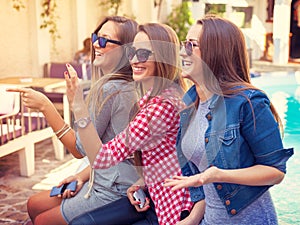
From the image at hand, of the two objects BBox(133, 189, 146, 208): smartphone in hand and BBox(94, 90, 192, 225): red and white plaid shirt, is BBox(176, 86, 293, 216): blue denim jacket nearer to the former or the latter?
BBox(94, 90, 192, 225): red and white plaid shirt

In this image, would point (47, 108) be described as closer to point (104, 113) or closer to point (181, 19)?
point (104, 113)

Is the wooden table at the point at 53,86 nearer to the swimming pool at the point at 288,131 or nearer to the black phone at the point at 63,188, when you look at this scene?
the swimming pool at the point at 288,131

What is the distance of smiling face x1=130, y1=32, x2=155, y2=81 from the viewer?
224 centimetres

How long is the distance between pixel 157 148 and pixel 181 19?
39.1 feet

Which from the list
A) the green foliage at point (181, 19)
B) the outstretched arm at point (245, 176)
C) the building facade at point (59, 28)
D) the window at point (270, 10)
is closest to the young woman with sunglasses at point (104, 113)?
the outstretched arm at point (245, 176)

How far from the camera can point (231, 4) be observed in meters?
16.5

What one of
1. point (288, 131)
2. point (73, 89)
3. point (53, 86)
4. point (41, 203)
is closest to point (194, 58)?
point (73, 89)

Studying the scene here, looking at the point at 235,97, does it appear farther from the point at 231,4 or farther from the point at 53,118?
the point at 231,4

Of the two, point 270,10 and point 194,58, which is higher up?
point 194,58

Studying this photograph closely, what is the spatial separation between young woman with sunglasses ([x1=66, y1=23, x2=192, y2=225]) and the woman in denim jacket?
0.18 meters

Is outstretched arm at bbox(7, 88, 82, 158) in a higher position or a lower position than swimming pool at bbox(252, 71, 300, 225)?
higher

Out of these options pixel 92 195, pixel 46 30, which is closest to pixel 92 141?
pixel 92 195

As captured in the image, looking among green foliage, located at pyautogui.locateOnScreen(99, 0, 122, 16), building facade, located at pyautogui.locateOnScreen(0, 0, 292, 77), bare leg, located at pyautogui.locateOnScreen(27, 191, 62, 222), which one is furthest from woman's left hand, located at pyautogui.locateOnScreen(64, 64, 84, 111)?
green foliage, located at pyautogui.locateOnScreen(99, 0, 122, 16)

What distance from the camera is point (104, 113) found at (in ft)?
7.80
